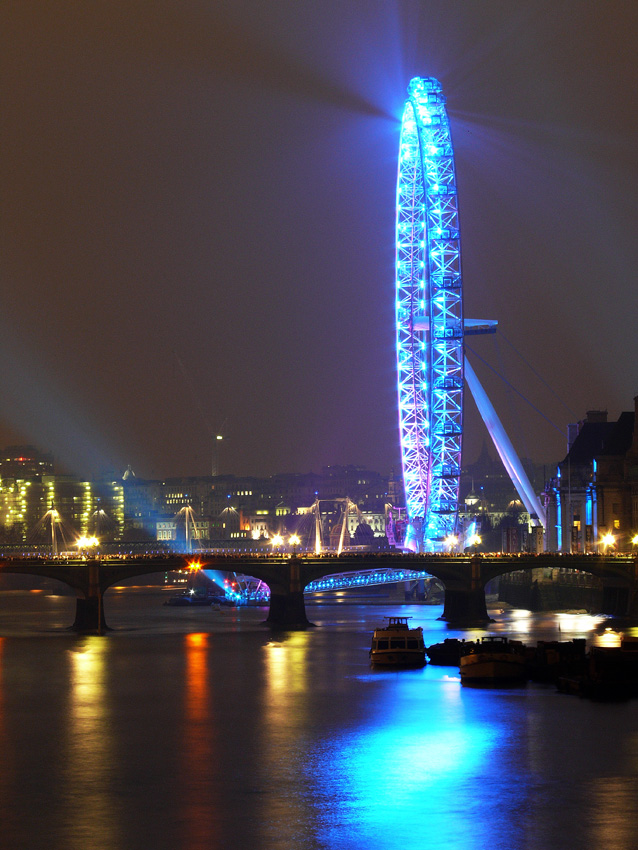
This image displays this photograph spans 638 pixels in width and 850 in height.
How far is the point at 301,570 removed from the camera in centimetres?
10700

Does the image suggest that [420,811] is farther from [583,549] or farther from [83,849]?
[583,549]

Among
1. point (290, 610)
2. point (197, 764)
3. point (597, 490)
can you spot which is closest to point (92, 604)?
point (290, 610)

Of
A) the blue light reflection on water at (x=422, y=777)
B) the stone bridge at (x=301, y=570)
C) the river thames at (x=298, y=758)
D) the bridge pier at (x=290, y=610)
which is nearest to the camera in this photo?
the blue light reflection on water at (x=422, y=777)

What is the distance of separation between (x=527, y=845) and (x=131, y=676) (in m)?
39.6

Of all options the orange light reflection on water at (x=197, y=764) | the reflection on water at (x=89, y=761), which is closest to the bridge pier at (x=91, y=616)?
the reflection on water at (x=89, y=761)

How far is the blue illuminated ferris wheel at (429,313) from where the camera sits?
125562mm

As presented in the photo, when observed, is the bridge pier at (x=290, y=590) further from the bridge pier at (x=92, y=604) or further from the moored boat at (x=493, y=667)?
the moored boat at (x=493, y=667)

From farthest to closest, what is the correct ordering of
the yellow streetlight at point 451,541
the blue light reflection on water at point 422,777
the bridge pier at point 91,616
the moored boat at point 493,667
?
the yellow streetlight at point 451,541, the bridge pier at point 91,616, the moored boat at point 493,667, the blue light reflection on water at point 422,777

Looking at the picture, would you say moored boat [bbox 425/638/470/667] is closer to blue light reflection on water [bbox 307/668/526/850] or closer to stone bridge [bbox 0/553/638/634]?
blue light reflection on water [bbox 307/668/526/850]

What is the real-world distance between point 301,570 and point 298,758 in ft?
194

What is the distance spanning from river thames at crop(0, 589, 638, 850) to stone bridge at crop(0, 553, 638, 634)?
66.9 feet

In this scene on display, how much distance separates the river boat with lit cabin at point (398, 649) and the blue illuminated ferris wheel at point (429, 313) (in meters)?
54.8

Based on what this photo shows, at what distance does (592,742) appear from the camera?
4847 cm

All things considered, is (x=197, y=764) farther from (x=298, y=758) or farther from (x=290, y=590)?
(x=290, y=590)
